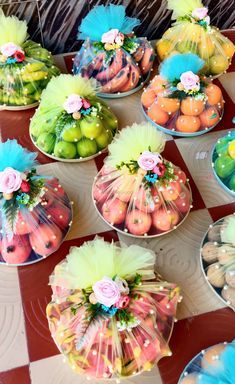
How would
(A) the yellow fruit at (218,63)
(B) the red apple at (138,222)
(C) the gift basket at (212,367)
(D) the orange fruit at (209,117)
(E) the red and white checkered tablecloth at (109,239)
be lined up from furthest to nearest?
(A) the yellow fruit at (218,63) < (D) the orange fruit at (209,117) < (B) the red apple at (138,222) < (E) the red and white checkered tablecloth at (109,239) < (C) the gift basket at (212,367)

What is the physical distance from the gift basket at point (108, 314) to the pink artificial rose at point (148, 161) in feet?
0.66

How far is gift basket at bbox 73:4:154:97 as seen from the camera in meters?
1.27

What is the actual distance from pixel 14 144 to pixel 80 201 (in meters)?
0.26

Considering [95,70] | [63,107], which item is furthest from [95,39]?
[63,107]

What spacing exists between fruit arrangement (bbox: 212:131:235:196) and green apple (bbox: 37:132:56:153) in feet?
1.57

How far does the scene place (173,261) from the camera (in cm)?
105

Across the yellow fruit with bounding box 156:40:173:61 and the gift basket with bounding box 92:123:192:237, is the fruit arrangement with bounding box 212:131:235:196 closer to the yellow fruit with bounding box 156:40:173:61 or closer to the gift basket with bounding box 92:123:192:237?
the gift basket with bounding box 92:123:192:237

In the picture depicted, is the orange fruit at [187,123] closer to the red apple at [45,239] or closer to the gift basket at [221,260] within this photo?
the gift basket at [221,260]

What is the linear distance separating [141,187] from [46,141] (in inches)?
13.6

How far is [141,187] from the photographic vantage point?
39.7 inches

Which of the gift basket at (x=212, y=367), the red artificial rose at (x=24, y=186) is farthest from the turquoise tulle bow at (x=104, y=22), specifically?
the gift basket at (x=212, y=367)

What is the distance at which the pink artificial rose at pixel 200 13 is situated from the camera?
4.28ft

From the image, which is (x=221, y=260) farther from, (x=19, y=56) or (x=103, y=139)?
(x=19, y=56)

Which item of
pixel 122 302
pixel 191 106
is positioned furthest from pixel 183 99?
pixel 122 302
